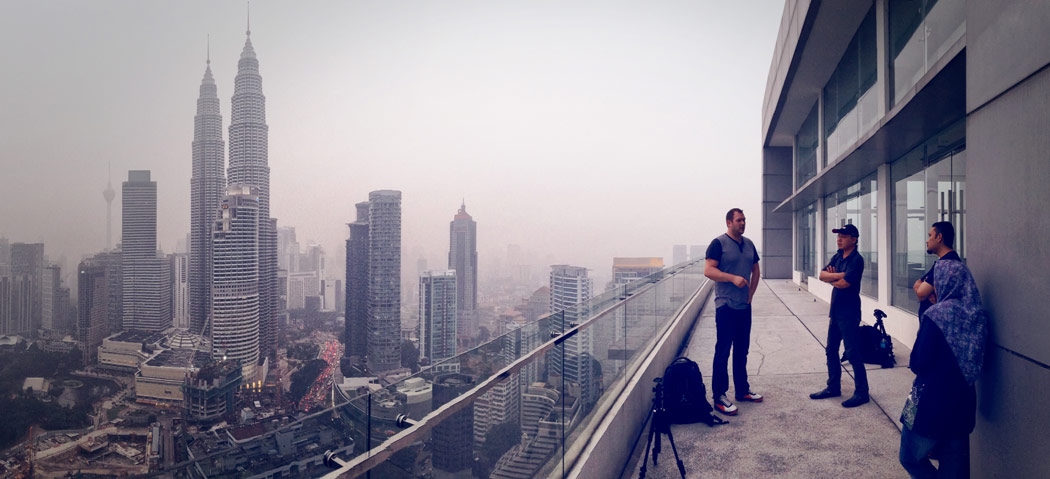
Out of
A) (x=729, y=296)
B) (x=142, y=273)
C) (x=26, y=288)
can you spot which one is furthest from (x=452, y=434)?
(x=142, y=273)

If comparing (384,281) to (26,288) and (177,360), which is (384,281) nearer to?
(177,360)

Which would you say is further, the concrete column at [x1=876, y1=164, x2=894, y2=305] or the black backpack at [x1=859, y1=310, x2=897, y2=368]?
the concrete column at [x1=876, y1=164, x2=894, y2=305]

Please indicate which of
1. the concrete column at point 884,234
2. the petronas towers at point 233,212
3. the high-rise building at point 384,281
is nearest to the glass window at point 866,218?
the concrete column at point 884,234

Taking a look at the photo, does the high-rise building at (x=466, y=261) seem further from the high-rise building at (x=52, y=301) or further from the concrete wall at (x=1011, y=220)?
the concrete wall at (x=1011, y=220)

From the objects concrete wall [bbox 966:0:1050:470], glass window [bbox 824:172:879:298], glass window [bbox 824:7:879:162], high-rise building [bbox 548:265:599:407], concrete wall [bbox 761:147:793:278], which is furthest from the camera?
concrete wall [bbox 761:147:793:278]

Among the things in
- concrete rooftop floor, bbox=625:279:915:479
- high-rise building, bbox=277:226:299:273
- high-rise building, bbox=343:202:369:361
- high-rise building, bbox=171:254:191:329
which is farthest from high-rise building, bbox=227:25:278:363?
concrete rooftop floor, bbox=625:279:915:479

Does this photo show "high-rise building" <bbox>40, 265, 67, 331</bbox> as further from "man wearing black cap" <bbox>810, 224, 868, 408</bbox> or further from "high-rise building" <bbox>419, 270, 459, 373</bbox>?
"man wearing black cap" <bbox>810, 224, 868, 408</bbox>
